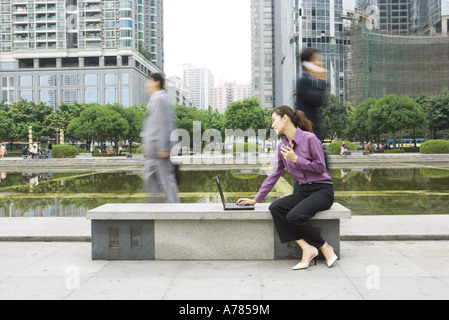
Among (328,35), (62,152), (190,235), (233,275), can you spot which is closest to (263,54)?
(328,35)

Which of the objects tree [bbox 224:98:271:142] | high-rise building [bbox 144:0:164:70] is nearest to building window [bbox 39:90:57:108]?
high-rise building [bbox 144:0:164:70]

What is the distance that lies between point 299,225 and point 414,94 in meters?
77.6

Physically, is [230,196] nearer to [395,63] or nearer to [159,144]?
[159,144]

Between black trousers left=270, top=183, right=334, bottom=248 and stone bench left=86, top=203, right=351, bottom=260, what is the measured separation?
0.17m

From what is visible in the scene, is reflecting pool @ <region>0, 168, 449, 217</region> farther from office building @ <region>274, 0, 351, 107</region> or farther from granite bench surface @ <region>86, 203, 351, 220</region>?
office building @ <region>274, 0, 351, 107</region>

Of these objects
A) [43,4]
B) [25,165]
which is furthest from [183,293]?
[43,4]

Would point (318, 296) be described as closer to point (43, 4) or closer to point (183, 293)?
point (183, 293)

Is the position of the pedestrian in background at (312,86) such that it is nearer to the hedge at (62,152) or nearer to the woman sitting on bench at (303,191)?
the woman sitting on bench at (303,191)

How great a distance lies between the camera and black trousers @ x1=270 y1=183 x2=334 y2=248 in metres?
4.05

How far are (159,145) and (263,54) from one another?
12955 cm

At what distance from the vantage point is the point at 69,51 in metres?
78.9

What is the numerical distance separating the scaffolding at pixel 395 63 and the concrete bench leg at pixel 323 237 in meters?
72.6

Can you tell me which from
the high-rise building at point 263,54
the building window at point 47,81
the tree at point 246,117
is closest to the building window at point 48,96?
the building window at point 47,81

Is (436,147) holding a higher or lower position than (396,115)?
lower
